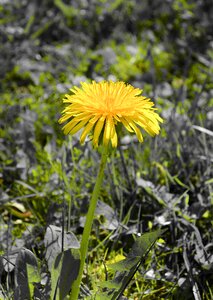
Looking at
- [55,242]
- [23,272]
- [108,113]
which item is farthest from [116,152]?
[108,113]

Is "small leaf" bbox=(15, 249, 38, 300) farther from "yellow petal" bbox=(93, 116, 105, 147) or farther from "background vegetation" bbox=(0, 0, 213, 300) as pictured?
"yellow petal" bbox=(93, 116, 105, 147)

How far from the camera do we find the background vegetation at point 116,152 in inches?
70.1

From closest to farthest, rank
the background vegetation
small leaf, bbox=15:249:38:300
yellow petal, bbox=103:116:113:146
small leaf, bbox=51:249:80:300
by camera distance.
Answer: yellow petal, bbox=103:116:113:146
small leaf, bbox=51:249:80:300
small leaf, bbox=15:249:38:300
the background vegetation

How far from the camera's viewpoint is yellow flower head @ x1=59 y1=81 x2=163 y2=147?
46.6 inches

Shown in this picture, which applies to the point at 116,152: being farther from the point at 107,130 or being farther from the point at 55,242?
the point at 107,130

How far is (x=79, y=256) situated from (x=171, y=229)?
0.66 m

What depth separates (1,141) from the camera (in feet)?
7.86

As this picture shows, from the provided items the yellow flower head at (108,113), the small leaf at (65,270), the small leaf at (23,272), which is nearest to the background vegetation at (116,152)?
the small leaf at (23,272)

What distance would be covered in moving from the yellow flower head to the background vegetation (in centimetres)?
29

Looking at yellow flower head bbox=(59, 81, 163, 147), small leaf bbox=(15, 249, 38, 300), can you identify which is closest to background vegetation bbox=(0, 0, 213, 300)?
small leaf bbox=(15, 249, 38, 300)

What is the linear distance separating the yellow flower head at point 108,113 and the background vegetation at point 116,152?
287mm

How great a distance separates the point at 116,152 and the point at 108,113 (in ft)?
3.27

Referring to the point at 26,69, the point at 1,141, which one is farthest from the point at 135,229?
the point at 26,69

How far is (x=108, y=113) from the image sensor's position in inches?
47.1
